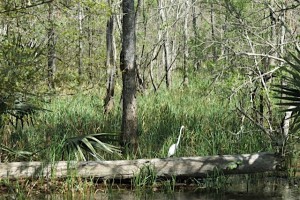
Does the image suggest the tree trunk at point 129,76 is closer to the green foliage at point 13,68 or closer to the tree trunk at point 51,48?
the tree trunk at point 51,48

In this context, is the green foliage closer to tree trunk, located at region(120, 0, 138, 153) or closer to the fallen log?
the fallen log

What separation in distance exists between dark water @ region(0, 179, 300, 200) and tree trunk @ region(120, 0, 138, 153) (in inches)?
68.7

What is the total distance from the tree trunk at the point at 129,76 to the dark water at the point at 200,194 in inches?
68.7

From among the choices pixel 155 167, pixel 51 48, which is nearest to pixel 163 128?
pixel 155 167

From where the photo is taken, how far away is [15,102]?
27.1ft

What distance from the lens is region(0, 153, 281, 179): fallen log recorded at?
797 cm

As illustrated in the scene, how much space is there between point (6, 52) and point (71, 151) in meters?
1.89

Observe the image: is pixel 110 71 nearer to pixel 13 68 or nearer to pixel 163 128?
pixel 163 128

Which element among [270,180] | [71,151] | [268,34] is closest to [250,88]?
[270,180]

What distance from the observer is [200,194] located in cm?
793

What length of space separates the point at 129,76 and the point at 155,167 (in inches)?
87.5

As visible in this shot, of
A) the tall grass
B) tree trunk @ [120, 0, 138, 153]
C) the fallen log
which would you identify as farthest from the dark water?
tree trunk @ [120, 0, 138, 153]

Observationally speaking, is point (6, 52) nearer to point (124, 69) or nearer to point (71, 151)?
point (71, 151)

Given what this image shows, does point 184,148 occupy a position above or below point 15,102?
below
